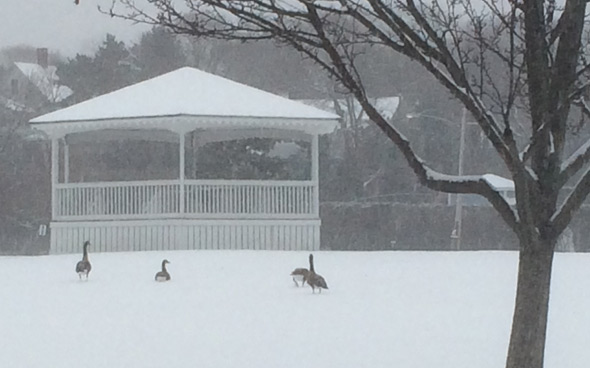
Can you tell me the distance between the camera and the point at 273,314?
1237cm

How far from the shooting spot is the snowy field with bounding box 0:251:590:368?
977cm

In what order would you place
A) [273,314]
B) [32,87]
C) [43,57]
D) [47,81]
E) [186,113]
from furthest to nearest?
[43,57] → [47,81] → [32,87] → [186,113] → [273,314]

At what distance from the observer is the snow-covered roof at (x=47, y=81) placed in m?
52.1

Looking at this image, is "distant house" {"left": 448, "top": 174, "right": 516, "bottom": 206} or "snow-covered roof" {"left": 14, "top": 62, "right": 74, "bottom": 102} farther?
"snow-covered roof" {"left": 14, "top": 62, "right": 74, "bottom": 102}

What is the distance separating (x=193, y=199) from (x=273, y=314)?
10.3m

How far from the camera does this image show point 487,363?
30.9ft

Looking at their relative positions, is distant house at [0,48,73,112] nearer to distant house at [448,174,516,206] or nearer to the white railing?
distant house at [448,174,516,206]

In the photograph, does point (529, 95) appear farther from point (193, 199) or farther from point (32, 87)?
point (32, 87)

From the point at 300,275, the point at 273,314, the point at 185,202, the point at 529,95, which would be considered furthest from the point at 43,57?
the point at 529,95

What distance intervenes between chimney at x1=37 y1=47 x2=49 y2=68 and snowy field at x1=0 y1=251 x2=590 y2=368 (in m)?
41.7

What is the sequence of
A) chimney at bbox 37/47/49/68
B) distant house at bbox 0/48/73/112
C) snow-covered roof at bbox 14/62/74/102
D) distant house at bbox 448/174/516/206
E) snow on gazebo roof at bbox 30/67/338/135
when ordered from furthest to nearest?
1. chimney at bbox 37/47/49/68
2. snow-covered roof at bbox 14/62/74/102
3. distant house at bbox 0/48/73/112
4. distant house at bbox 448/174/516/206
5. snow on gazebo roof at bbox 30/67/338/135

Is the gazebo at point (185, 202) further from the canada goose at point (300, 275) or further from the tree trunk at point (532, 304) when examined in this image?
the tree trunk at point (532, 304)

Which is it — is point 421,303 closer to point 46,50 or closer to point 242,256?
point 242,256

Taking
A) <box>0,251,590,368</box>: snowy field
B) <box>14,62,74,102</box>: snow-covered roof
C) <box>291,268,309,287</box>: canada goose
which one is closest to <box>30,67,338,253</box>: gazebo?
<box>0,251,590,368</box>: snowy field
